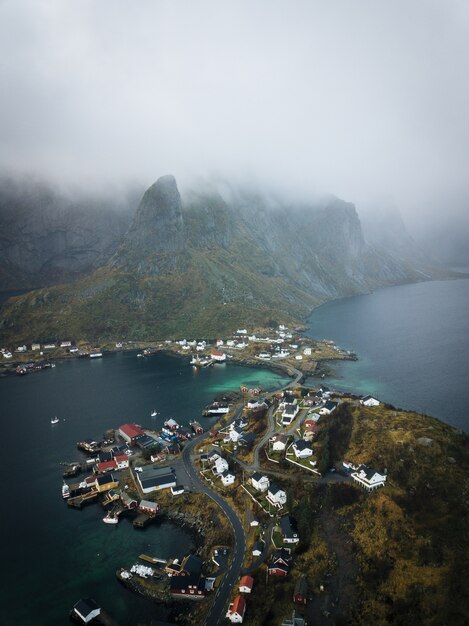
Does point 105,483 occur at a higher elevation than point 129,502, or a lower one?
lower

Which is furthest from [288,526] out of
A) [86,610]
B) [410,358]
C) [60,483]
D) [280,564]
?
[410,358]

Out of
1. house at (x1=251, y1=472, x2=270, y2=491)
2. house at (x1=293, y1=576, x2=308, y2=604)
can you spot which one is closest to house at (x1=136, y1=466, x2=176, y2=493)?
house at (x1=251, y1=472, x2=270, y2=491)

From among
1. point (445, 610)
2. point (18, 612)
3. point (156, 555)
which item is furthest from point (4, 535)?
point (445, 610)

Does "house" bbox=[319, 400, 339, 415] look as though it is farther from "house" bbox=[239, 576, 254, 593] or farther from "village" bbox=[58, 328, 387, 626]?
"house" bbox=[239, 576, 254, 593]

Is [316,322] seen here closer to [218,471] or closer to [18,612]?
[218,471]

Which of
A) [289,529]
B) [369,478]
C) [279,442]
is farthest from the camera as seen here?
[279,442]

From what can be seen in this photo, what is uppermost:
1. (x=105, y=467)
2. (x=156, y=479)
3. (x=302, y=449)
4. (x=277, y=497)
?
(x=302, y=449)

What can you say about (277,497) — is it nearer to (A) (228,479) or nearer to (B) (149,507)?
(A) (228,479)

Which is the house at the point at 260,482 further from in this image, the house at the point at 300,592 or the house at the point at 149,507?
the house at the point at 300,592
